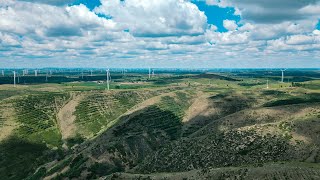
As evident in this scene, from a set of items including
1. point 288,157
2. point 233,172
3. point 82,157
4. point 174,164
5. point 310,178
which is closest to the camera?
point 310,178

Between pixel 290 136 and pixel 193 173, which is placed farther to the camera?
pixel 290 136

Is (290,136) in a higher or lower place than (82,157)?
higher

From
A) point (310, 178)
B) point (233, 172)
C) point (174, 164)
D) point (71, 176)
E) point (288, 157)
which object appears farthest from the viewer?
point (71, 176)

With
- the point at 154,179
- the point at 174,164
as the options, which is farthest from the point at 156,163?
the point at 154,179

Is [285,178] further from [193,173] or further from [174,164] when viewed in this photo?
[174,164]

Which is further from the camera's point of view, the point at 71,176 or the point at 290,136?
the point at 71,176

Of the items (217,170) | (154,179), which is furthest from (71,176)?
(217,170)

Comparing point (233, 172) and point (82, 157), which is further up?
point (233, 172)

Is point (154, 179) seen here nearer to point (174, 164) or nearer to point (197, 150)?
point (174, 164)

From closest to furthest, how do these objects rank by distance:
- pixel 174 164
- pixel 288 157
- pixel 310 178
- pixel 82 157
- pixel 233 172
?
1. pixel 310 178
2. pixel 233 172
3. pixel 288 157
4. pixel 174 164
5. pixel 82 157
